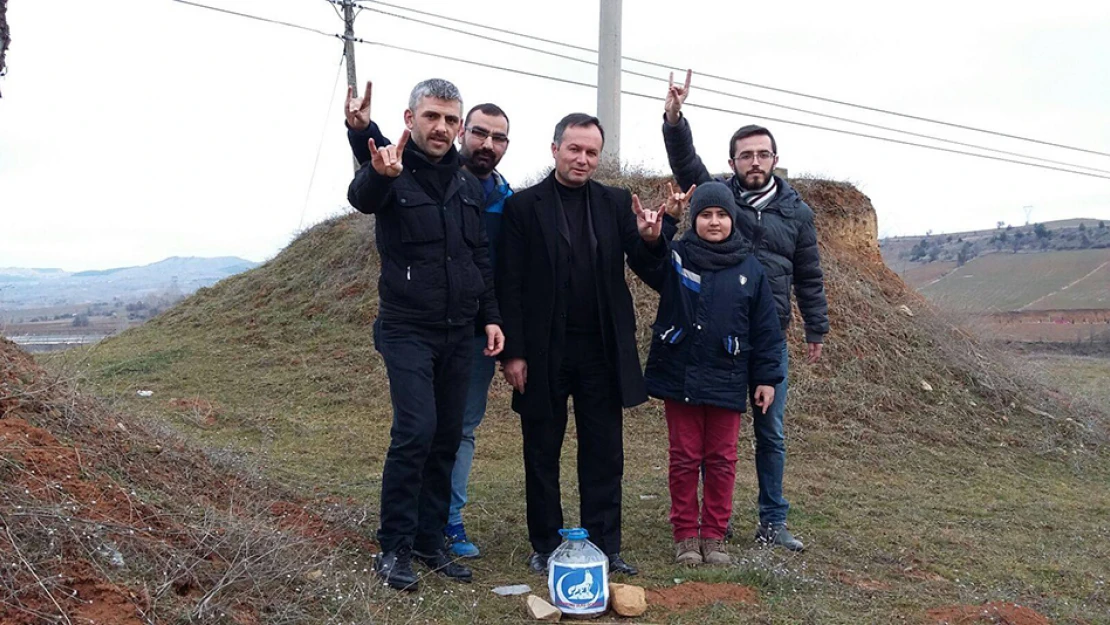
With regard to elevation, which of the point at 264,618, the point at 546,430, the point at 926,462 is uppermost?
the point at 546,430

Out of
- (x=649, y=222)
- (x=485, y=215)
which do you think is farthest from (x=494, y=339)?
(x=649, y=222)

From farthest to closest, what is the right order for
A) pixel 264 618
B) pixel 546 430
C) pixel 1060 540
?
pixel 1060 540 < pixel 546 430 < pixel 264 618

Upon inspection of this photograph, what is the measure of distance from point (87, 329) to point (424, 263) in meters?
11.4

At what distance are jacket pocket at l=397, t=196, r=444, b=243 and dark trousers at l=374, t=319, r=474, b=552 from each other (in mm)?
369

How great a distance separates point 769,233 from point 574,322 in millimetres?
1273

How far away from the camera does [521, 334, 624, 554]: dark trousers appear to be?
4.39 m

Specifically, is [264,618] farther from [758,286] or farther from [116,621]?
[758,286]

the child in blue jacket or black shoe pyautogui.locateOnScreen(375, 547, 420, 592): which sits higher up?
the child in blue jacket

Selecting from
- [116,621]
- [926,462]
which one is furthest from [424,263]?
[926,462]

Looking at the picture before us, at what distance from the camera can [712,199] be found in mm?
4535

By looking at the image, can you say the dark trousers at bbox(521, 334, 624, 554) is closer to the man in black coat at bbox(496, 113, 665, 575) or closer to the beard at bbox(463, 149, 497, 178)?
the man in black coat at bbox(496, 113, 665, 575)

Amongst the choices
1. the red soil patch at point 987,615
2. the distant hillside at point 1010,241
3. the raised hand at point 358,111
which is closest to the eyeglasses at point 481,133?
the raised hand at point 358,111

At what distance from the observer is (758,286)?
15.1 feet

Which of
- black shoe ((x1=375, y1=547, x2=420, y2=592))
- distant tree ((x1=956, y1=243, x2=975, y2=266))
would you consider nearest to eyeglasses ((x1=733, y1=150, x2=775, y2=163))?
black shoe ((x1=375, y1=547, x2=420, y2=592))
